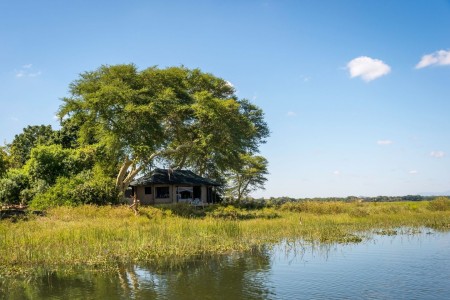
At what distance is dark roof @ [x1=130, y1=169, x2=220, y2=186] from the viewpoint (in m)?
45.3

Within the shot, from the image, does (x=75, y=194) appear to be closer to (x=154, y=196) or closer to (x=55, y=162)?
(x=55, y=162)

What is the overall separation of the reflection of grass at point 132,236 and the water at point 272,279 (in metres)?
1.65

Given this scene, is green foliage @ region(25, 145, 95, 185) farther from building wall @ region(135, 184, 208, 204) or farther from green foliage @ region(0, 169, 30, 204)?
building wall @ region(135, 184, 208, 204)

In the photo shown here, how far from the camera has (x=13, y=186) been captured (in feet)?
123

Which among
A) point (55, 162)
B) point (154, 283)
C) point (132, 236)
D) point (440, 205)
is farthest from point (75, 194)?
point (440, 205)

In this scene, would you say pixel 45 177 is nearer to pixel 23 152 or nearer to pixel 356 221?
pixel 23 152

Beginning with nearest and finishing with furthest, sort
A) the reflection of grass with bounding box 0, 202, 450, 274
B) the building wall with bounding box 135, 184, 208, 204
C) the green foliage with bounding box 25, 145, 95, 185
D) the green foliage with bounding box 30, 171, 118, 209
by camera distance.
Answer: the reflection of grass with bounding box 0, 202, 450, 274
the green foliage with bounding box 30, 171, 118, 209
the green foliage with bounding box 25, 145, 95, 185
the building wall with bounding box 135, 184, 208, 204

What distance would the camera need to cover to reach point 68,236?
1822cm

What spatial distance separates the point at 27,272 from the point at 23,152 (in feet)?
151

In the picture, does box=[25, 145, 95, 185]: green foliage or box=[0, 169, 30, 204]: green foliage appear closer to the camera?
box=[0, 169, 30, 204]: green foliage

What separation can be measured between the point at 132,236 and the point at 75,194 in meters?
15.4

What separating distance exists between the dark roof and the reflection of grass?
15651 millimetres

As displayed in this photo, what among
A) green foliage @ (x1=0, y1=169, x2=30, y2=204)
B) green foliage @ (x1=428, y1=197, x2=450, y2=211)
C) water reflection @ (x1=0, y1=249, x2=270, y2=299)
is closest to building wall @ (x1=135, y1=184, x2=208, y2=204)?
green foliage @ (x1=0, y1=169, x2=30, y2=204)

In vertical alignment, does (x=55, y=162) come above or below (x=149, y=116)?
below
